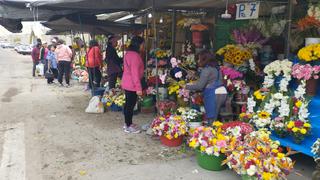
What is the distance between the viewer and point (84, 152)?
5363 millimetres

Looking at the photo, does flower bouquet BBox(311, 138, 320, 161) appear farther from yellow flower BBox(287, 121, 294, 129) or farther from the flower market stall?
yellow flower BBox(287, 121, 294, 129)

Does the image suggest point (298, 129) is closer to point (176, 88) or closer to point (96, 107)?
point (176, 88)

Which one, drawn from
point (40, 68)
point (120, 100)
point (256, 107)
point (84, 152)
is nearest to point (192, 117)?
point (256, 107)

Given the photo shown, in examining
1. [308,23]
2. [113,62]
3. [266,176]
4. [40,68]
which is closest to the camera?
[266,176]

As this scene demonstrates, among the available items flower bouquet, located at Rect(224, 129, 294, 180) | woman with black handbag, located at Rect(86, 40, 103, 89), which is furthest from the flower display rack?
woman with black handbag, located at Rect(86, 40, 103, 89)

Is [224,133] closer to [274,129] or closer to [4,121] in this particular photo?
[274,129]

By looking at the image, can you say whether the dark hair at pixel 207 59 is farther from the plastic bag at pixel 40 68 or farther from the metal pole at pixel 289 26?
the plastic bag at pixel 40 68

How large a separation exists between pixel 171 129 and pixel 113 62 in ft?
13.1

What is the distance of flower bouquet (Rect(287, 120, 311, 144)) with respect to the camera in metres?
4.61

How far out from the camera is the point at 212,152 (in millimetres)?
4406

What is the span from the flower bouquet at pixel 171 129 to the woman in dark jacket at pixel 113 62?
11.9ft

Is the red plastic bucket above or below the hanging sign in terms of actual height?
below

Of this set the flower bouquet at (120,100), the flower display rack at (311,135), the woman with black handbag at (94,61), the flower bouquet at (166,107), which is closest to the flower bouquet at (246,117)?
the flower display rack at (311,135)

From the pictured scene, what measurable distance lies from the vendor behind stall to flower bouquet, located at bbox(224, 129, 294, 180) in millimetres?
1519
